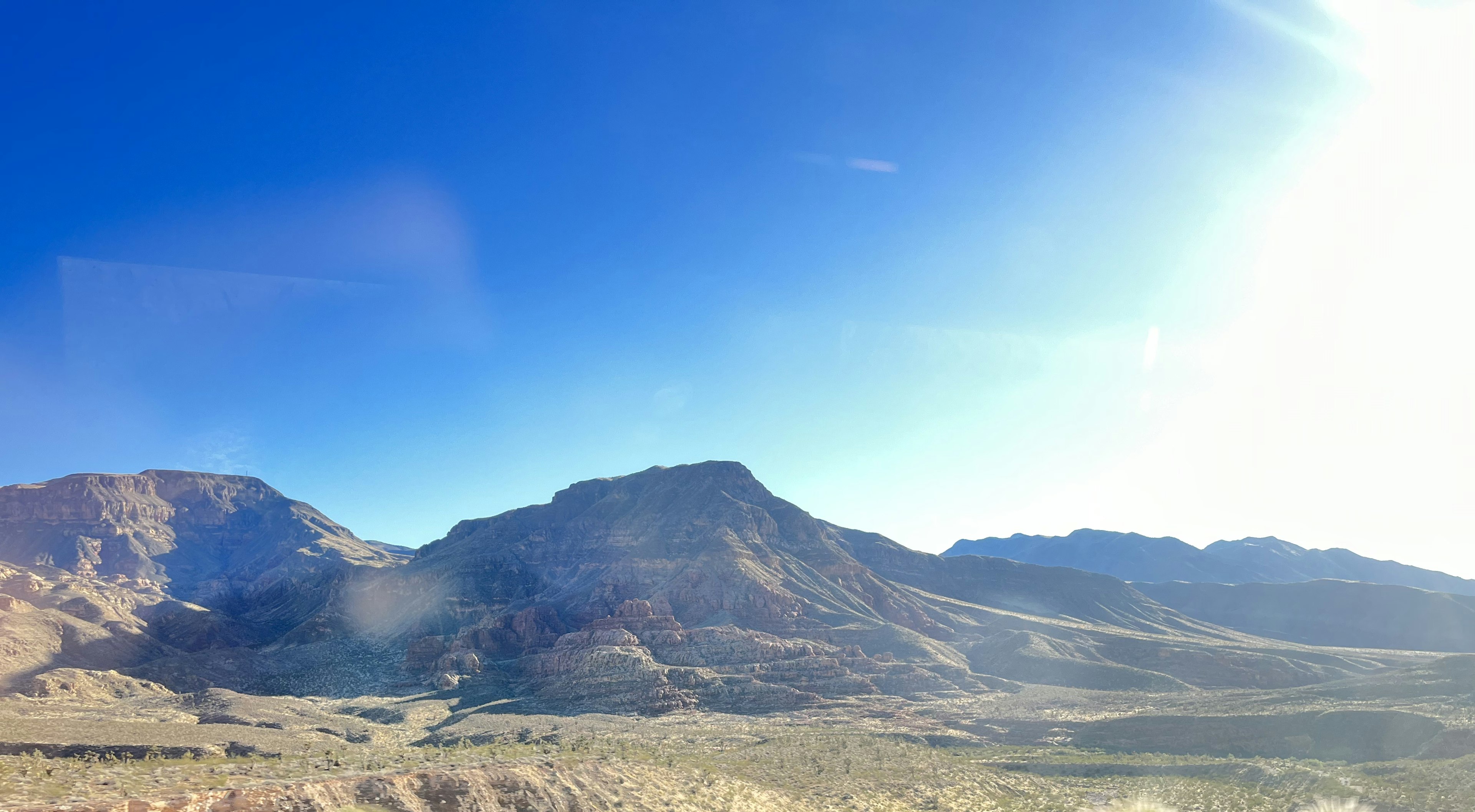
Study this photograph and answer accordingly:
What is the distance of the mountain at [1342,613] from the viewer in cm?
15025

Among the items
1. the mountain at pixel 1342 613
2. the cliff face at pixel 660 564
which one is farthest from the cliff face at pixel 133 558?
the mountain at pixel 1342 613

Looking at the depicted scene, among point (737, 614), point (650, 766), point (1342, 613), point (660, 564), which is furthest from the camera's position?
point (1342, 613)

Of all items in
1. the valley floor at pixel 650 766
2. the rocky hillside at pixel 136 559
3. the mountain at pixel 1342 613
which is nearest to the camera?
the valley floor at pixel 650 766

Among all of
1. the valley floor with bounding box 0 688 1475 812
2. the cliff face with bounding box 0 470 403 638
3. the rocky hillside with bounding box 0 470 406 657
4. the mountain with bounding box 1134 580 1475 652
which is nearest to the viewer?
the valley floor with bounding box 0 688 1475 812

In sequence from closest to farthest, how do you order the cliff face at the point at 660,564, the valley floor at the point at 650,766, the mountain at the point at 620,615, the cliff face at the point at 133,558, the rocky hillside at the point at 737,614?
the valley floor at the point at 650,766, the mountain at the point at 620,615, the rocky hillside at the point at 737,614, the cliff face at the point at 660,564, the cliff face at the point at 133,558

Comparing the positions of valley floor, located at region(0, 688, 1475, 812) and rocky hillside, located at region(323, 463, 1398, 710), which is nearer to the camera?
valley floor, located at region(0, 688, 1475, 812)

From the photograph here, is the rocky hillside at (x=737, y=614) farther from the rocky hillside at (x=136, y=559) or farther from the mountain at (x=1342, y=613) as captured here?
the mountain at (x=1342, y=613)

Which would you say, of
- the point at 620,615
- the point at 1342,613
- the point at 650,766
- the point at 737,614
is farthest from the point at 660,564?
the point at 1342,613

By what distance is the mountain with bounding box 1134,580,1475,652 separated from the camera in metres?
150

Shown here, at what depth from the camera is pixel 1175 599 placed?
193125mm

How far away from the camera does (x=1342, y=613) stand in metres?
166

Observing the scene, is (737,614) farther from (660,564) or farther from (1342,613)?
(1342,613)

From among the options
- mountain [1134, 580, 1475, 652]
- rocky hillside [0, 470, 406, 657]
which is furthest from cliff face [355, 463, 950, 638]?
mountain [1134, 580, 1475, 652]

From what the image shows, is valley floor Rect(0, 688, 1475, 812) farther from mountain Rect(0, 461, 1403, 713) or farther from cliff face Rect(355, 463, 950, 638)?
cliff face Rect(355, 463, 950, 638)
